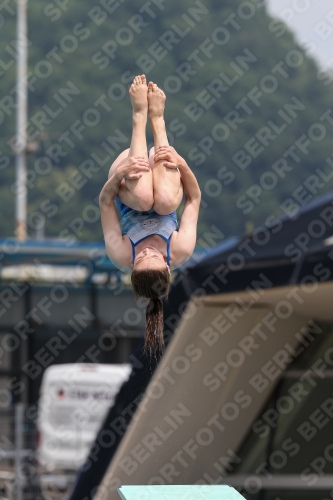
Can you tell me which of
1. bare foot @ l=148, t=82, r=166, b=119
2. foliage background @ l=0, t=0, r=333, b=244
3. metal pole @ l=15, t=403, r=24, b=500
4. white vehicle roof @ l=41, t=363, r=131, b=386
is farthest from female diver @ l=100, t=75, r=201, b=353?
foliage background @ l=0, t=0, r=333, b=244

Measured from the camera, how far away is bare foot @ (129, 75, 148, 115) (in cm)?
611

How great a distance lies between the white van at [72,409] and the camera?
13680 mm

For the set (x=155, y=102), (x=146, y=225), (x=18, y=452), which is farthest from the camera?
(x=18, y=452)

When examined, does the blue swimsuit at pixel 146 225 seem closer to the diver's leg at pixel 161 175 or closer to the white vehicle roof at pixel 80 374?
the diver's leg at pixel 161 175

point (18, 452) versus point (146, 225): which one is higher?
point (18, 452)

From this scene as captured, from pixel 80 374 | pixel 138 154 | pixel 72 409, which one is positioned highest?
pixel 80 374

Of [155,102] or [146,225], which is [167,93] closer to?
[155,102]

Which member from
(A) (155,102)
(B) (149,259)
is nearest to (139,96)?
(A) (155,102)

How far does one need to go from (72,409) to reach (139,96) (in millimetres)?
9431

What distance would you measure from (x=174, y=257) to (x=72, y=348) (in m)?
12.9

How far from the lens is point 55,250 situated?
19000mm

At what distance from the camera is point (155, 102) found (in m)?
6.21

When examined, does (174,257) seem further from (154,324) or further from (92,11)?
(92,11)

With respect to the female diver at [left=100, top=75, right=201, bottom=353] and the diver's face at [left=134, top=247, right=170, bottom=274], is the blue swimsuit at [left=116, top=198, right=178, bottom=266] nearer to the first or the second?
the female diver at [left=100, top=75, right=201, bottom=353]
